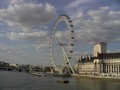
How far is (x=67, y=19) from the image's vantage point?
66875 millimetres

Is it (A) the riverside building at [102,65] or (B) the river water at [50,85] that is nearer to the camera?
(B) the river water at [50,85]

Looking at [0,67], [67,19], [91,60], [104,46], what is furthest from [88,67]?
[0,67]

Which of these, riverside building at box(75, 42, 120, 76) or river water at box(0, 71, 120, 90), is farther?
riverside building at box(75, 42, 120, 76)

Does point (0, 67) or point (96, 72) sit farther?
point (0, 67)

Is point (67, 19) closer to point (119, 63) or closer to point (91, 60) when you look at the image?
point (119, 63)

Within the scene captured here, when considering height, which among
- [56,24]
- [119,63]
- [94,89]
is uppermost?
[56,24]

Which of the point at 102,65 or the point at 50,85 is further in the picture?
the point at 102,65

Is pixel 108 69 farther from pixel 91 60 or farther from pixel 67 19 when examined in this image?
pixel 67 19

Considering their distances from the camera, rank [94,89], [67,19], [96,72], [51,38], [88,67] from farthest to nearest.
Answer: [88,67] → [96,72] → [51,38] → [67,19] → [94,89]

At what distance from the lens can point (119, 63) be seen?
90.8 meters

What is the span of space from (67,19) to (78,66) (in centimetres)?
5075

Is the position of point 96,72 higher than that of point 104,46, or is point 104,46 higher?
point 104,46

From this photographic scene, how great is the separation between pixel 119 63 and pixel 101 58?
930 centimetres

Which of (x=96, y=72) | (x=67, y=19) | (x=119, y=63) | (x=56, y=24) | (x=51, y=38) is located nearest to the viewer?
(x=67, y=19)
